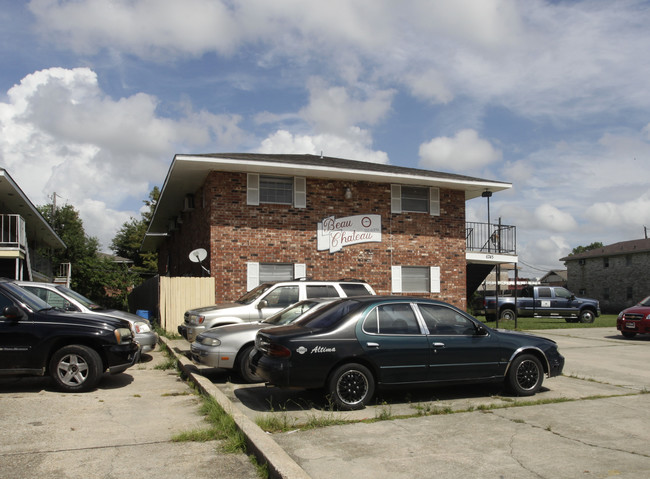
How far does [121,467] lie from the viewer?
4898 millimetres

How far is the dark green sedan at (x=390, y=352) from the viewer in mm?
6723

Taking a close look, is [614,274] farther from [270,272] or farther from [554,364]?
[554,364]

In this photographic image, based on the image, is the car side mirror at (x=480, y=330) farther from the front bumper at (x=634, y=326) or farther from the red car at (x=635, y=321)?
the front bumper at (x=634, y=326)

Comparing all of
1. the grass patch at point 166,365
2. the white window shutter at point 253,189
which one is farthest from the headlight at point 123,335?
the white window shutter at point 253,189

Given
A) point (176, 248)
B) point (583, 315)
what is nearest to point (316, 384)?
point (176, 248)

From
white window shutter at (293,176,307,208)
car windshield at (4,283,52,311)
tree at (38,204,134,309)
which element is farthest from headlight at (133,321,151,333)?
tree at (38,204,134,309)

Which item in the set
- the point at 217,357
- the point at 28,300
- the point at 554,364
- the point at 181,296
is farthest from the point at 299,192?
the point at 554,364

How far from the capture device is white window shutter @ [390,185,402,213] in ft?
61.4

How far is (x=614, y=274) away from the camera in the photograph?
47.3 metres

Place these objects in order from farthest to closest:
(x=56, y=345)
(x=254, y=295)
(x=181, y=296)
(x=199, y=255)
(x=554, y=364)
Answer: (x=199, y=255) < (x=181, y=296) < (x=254, y=295) < (x=56, y=345) < (x=554, y=364)

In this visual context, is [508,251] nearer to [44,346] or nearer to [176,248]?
[176,248]

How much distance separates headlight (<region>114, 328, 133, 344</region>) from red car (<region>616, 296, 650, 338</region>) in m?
15.4

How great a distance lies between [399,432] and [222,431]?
71.5 inches

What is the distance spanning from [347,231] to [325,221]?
→ 79 cm
